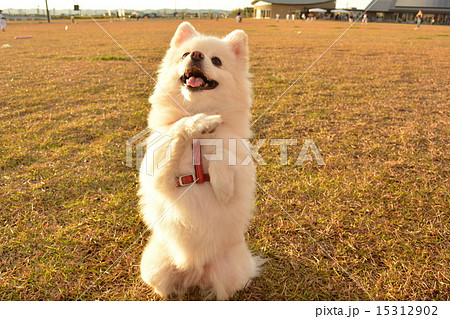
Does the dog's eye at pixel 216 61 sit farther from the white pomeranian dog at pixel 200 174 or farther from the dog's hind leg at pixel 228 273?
the dog's hind leg at pixel 228 273

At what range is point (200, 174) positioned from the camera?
1914mm

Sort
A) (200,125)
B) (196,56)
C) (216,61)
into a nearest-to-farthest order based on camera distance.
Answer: (200,125) → (196,56) → (216,61)

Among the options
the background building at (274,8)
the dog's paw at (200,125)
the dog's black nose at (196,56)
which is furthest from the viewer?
the background building at (274,8)

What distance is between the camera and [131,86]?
8.52 m

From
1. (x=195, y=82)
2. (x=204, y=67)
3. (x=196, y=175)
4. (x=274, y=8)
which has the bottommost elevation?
(x=196, y=175)

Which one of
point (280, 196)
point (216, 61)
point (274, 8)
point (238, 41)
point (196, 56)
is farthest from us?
point (274, 8)

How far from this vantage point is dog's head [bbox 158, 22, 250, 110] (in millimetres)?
2170

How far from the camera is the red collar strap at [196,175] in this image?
6.26 feet

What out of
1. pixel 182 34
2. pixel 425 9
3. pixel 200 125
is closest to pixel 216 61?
pixel 182 34

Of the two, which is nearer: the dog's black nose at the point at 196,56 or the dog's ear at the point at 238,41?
the dog's black nose at the point at 196,56

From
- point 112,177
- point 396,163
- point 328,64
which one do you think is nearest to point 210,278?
point 112,177

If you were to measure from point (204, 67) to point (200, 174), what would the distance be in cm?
81

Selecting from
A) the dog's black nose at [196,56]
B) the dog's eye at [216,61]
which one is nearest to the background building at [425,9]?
the dog's eye at [216,61]

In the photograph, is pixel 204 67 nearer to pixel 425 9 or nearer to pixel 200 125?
pixel 200 125
